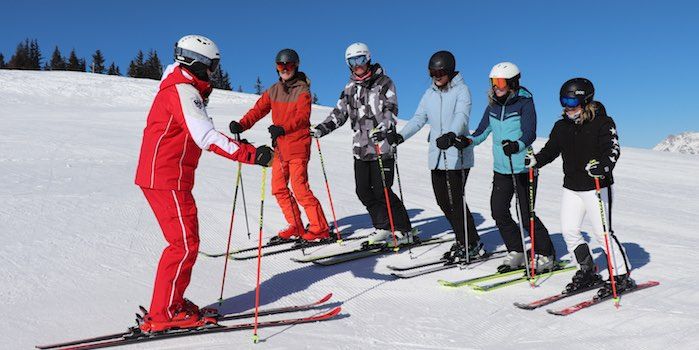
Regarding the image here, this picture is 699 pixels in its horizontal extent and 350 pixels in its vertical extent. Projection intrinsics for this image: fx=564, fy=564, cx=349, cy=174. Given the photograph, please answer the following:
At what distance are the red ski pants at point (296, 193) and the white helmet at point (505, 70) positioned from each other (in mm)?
2468

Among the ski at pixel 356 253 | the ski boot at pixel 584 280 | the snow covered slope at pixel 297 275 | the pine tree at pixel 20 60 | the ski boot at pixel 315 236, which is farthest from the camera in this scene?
the pine tree at pixel 20 60

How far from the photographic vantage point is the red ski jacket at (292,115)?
642 centimetres

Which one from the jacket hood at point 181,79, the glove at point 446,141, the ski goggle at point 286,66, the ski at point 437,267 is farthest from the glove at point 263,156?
the ski goggle at point 286,66

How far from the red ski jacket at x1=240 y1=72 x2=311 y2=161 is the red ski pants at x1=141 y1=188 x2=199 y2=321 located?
2685 mm

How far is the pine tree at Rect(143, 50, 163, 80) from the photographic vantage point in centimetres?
6900

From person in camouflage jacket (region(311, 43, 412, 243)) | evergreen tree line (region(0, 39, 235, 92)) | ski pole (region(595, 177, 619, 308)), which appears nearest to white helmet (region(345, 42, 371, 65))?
person in camouflage jacket (region(311, 43, 412, 243))

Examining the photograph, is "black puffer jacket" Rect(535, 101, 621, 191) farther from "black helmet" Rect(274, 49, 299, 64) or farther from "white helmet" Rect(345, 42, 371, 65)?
"black helmet" Rect(274, 49, 299, 64)

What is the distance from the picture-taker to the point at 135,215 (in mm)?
7367

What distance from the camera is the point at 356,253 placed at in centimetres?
612

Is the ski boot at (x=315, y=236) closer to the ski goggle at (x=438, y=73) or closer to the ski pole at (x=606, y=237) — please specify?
the ski goggle at (x=438, y=73)

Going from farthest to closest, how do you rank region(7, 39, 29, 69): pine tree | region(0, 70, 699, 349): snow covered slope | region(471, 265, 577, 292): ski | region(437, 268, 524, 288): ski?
1. region(7, 39, 29, 69): pine tree
2. region(437, 268, 524, 288): ski
3. region(471, 265, 577, 292): ski
4. region(0, 70, 699, 349): snow covered slope

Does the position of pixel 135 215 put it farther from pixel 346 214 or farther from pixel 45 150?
pixel 45 150

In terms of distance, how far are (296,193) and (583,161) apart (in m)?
3.24

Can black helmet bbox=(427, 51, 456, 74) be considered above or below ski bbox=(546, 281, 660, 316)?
above
